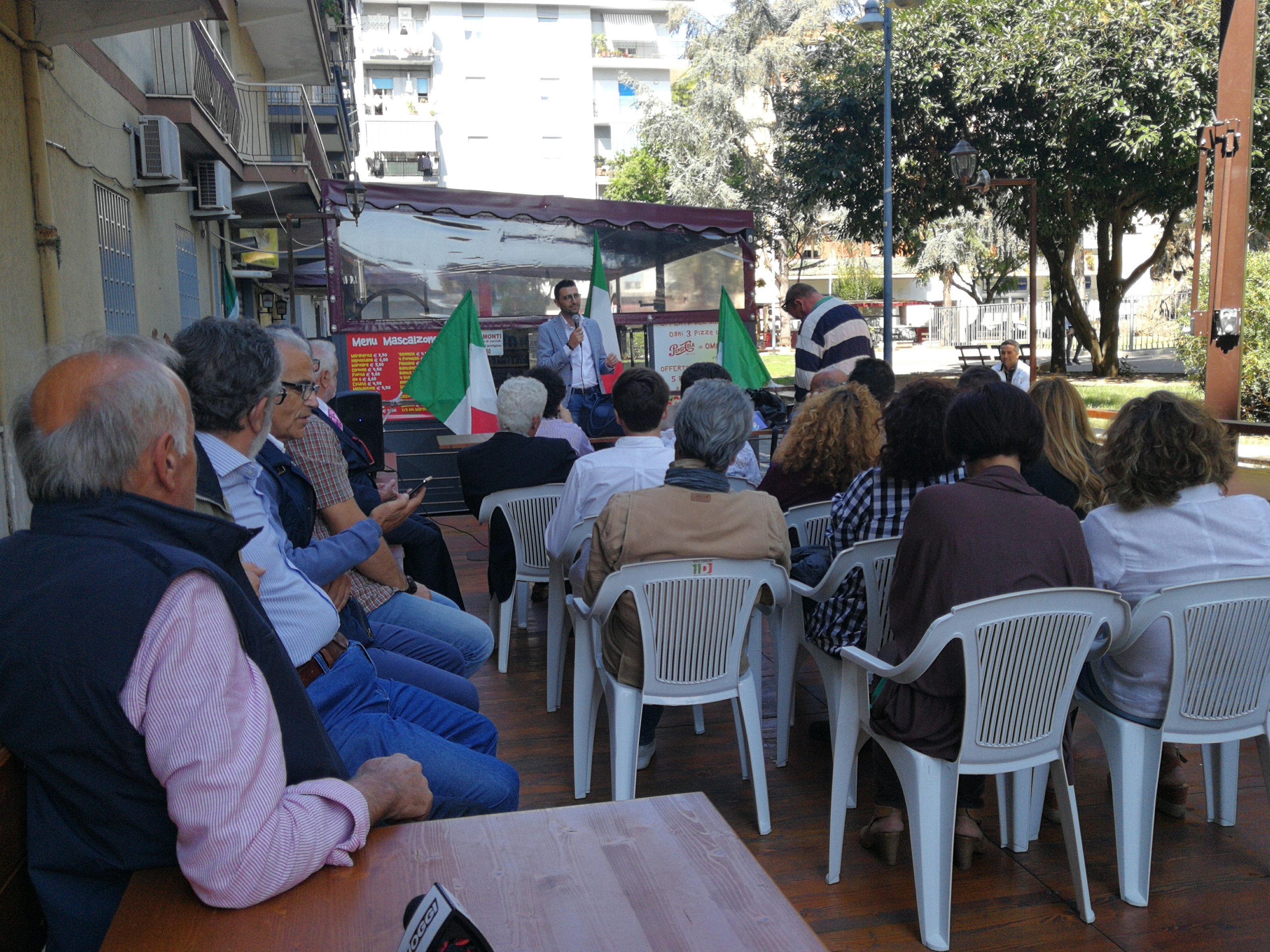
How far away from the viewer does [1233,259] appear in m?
9.14

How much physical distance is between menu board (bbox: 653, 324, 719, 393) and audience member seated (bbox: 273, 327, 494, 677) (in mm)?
6189

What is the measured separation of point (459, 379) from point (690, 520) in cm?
484

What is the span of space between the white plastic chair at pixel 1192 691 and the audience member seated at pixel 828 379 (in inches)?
123

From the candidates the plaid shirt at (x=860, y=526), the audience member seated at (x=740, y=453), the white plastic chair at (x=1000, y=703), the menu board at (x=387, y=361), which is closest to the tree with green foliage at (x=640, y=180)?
the menu board at (x=387, y=361)

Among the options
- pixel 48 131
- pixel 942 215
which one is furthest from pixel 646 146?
pixel 48 131

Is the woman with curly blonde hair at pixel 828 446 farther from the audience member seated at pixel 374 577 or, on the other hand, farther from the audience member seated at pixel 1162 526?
the audience member seated at pixel 374 577

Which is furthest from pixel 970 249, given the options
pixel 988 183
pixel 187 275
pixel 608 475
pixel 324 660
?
pixel 324 660

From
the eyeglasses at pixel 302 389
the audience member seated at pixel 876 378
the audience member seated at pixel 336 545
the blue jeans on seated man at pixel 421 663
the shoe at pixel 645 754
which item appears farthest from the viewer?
the audience member seated at pixel 876 378

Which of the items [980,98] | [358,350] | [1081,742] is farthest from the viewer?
[980,98]

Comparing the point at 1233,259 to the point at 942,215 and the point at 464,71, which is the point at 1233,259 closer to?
the point at 942,215

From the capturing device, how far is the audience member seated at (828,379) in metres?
5.82

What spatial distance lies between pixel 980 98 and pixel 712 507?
17.8 m

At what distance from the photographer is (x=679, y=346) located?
987 cm

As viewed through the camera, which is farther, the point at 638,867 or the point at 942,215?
the point at 942,215
